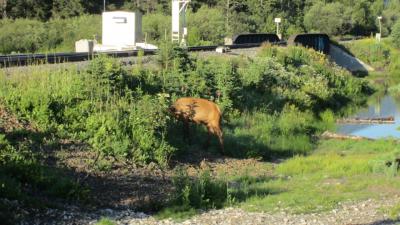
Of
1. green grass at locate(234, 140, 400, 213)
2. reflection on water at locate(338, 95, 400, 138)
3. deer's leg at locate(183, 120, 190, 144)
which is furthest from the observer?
reflection on water at locate(338, 95, 400, 138)

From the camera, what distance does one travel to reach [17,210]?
1044 centimetres

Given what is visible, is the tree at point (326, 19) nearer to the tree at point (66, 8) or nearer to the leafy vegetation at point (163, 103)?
the tree at point (66, 8)

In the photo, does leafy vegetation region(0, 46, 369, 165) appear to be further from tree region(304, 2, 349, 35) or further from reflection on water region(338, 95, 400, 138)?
tree region(304, 2, 349, 35)

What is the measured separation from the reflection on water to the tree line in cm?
3471

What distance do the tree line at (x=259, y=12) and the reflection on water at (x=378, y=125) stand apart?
114ft

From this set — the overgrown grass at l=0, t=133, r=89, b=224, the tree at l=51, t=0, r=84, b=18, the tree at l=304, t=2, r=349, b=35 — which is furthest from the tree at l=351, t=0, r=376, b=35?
the overgrown grass at l=0, t=133, r=89, b=224

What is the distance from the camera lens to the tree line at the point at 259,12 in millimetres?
86625

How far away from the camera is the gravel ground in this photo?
424 inches

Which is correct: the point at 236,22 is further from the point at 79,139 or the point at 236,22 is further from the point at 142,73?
the point at 79,139

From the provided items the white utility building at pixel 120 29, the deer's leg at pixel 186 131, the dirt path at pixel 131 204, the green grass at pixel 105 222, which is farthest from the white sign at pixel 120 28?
the green grass at pixel 105 222

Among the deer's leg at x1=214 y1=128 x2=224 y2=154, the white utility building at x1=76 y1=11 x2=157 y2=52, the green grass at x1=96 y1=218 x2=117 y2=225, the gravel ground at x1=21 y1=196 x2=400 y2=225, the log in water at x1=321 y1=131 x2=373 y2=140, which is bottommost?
the log in water at x1=321 y1=131 x2=373 y2=140

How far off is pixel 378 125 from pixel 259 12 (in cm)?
7515

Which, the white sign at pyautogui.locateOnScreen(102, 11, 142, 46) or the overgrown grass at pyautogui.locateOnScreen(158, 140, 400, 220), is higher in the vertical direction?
the white sign at pyautogui.locateOnScreen(102, 11, 142, 46)


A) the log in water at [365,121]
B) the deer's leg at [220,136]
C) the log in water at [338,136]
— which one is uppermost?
the deer's leg at [220,136]
